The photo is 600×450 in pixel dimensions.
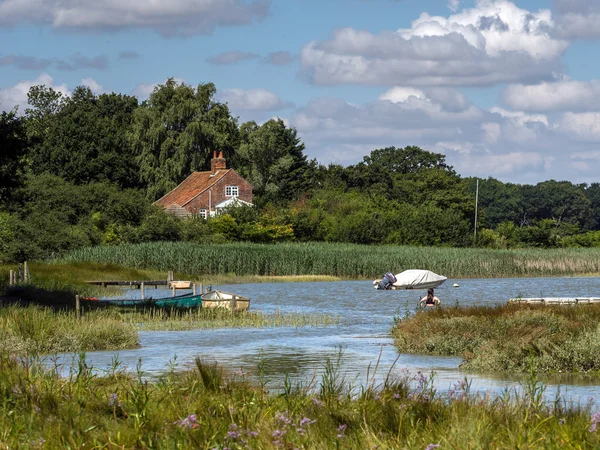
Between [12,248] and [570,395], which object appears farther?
[12,248]

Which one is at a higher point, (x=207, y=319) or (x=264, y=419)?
(x=264, y=419)

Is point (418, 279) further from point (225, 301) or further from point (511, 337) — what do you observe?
point (511, 337)

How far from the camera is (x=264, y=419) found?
33.2 feet

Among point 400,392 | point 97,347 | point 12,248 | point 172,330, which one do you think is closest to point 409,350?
point 97,347

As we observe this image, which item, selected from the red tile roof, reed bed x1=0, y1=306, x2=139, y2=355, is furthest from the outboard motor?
the red tile roof

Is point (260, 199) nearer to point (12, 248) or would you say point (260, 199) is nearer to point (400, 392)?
point (12, 248)

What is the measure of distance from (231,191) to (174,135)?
32.3ft

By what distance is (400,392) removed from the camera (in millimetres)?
11922

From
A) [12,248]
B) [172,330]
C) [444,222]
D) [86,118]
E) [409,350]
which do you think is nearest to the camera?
[409,350]

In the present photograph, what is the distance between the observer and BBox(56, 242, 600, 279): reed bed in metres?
66.6

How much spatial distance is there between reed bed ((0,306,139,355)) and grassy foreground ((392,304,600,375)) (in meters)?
7.09

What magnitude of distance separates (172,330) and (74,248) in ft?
124

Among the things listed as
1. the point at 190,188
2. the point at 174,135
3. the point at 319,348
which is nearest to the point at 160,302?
the point at 319,348

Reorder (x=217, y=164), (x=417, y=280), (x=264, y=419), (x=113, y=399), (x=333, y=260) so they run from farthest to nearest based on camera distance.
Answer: (x=217, y=164) < (x=333, y=260) < (x=417, y=280) < (x=113, y=399) < (x=264, y=419)
